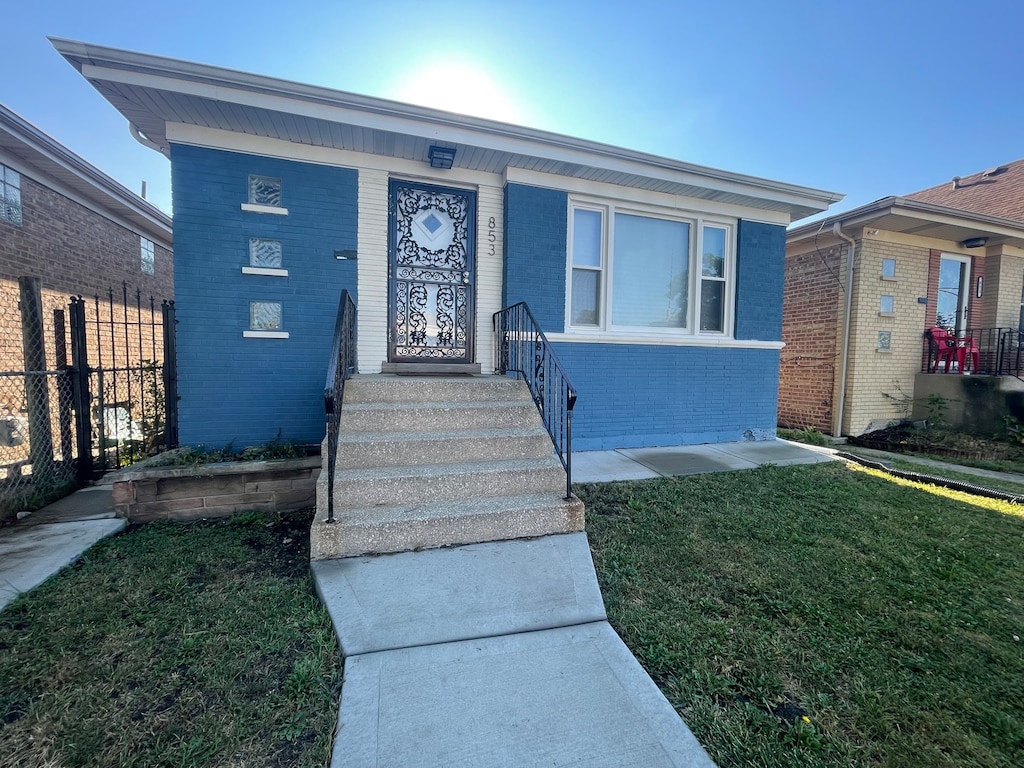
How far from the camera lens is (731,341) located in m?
5.92

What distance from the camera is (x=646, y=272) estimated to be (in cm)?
570

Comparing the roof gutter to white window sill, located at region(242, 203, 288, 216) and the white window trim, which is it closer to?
white window sill, located at region(242, 203, 288, 216)

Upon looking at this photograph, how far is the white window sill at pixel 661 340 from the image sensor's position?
525 cm

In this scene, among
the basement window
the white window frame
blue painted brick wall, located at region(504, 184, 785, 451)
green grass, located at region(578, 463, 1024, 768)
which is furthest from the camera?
the white window frame

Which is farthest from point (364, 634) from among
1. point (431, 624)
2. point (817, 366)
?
point (817, 366)

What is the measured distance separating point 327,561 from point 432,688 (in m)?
1.19

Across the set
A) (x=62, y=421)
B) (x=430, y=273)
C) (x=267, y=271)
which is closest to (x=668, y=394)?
(x=430, y=273)

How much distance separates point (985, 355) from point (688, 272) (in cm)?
697

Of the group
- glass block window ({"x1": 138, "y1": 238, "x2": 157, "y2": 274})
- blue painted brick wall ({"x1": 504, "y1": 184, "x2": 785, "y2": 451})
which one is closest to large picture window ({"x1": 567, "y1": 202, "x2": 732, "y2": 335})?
blue painted brick wall ({"x1": 504, "y1": 184, "x2": 785, "y2": 451})

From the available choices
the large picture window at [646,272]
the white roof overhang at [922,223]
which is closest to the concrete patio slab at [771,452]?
the large picture window at [646,272]

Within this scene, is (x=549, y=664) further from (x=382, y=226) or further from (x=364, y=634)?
(x=382, y=226)

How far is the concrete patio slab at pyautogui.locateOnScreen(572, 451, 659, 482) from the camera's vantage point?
4336 mm

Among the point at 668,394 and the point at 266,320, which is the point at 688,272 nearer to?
the point at 668,394

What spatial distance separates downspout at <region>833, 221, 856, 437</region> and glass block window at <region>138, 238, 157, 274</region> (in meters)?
12.1
